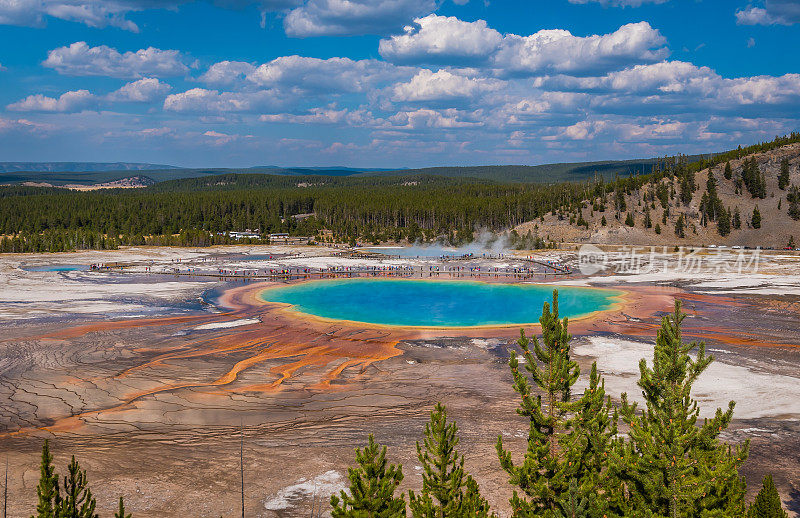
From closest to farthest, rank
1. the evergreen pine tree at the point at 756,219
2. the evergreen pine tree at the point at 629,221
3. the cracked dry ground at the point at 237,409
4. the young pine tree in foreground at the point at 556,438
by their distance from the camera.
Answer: the young pine tree in foreground at the point at 556,438 < the cracked dry ground at the point at 237,409 < the evergreen pine tree at the point at 756,219 < the evergreen pine tree at the point at 629,221

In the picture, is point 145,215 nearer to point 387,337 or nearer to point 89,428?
point 387,337

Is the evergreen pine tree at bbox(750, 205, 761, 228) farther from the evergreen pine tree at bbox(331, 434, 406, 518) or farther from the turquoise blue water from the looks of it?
the evergreen pine tree at bbox(331, 434, 406, 518)

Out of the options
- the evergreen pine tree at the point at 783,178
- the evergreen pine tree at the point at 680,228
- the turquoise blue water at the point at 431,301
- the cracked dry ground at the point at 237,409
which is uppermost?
the evergreen pine tree at the point at 783,178

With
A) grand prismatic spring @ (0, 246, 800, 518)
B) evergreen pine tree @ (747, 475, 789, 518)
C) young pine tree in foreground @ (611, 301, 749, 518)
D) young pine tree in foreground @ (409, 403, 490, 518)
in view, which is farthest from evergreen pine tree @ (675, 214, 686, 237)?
young pine tree in foreground @ (409, 403, 490, 518)

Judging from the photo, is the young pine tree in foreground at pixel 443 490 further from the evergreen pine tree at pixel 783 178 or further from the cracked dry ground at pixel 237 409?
the evergreen pine tree at pixel 783 178

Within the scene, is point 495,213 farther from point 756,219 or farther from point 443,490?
point 443,490

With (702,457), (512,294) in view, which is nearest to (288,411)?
(702,457)

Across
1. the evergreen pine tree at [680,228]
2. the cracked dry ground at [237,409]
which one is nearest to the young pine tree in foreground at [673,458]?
the cracked dry ground at [237,409]

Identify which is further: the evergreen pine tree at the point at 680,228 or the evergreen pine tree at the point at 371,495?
the evergreen pine tree at the point at 680,228
